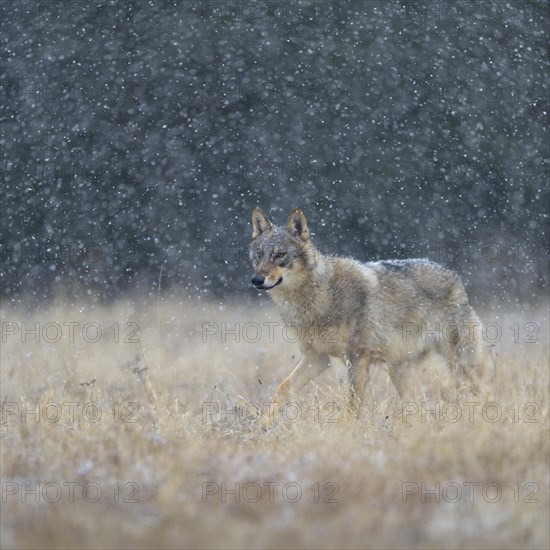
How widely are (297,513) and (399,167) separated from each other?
45.2 feet

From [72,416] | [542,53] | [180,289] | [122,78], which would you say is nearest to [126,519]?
[72,416]

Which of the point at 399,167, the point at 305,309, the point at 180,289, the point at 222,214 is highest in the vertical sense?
the point at 305,309

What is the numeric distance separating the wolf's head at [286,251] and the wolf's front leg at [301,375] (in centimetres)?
77

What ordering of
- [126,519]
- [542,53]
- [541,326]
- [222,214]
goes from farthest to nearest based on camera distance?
[542,53], [222,214], [541,326], [126,519]

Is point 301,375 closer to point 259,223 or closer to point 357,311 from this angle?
point 357,311

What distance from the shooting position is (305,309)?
8531 mm

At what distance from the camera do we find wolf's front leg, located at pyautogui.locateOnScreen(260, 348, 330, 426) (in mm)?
8211

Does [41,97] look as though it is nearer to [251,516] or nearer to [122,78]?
[122,78]

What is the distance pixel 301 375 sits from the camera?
838 cm

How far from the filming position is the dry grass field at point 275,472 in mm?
4508

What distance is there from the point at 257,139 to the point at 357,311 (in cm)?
974

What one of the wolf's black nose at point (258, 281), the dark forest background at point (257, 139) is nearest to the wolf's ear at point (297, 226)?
the wolf's black nose at point (258, 281)

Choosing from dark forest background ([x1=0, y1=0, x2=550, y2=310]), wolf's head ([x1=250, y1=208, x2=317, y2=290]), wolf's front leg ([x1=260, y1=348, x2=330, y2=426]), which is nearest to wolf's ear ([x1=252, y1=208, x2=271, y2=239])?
wolf's head ([x1=250, y1=208, x2=317, y2=290])

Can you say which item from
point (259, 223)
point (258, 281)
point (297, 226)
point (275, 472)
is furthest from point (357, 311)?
point (275, 472)
